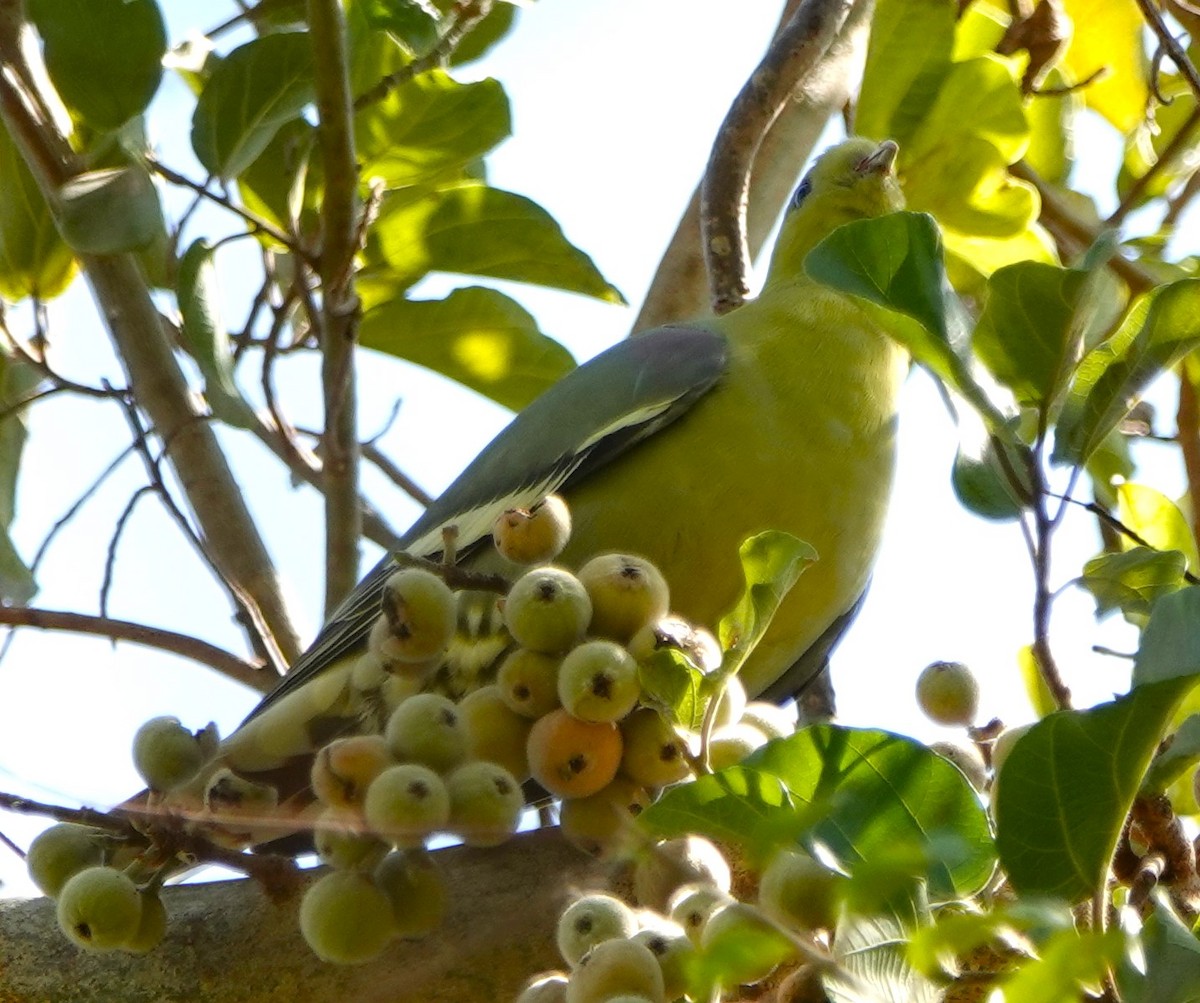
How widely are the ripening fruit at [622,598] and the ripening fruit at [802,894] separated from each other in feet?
1.20

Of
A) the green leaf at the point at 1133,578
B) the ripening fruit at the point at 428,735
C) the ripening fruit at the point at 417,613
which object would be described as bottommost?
the green leaf at the point at 1133,578

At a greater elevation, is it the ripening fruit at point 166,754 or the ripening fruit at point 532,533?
the ripening fruit at point 532,533

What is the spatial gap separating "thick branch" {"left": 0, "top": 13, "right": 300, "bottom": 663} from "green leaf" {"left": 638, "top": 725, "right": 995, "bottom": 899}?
148 centimetres

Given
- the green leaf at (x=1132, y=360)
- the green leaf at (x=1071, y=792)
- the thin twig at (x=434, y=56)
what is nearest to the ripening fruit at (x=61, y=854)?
the green leaf at (x=1071, y=792)

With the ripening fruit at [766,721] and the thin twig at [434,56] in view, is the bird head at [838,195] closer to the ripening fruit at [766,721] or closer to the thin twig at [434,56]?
the thin twig at [434,56]

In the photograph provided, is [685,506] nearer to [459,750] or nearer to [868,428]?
[868,428]

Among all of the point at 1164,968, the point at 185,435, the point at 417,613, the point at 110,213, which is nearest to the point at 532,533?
the point at 417,613

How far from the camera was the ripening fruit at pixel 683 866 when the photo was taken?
52.1 inches

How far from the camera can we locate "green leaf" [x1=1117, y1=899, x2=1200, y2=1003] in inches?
37.3

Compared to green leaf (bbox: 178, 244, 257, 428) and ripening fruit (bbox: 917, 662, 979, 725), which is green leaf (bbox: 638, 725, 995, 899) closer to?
ripening fruit (bbox: 917, 662, 979, 725)

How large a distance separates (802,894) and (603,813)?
1.49ft

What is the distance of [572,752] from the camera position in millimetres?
1427

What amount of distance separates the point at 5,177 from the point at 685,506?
128cm

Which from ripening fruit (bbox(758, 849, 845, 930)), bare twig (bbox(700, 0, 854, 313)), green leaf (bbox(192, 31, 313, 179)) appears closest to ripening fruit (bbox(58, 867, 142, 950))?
ripening fruit (bbox(758, 849, 845, 930))
